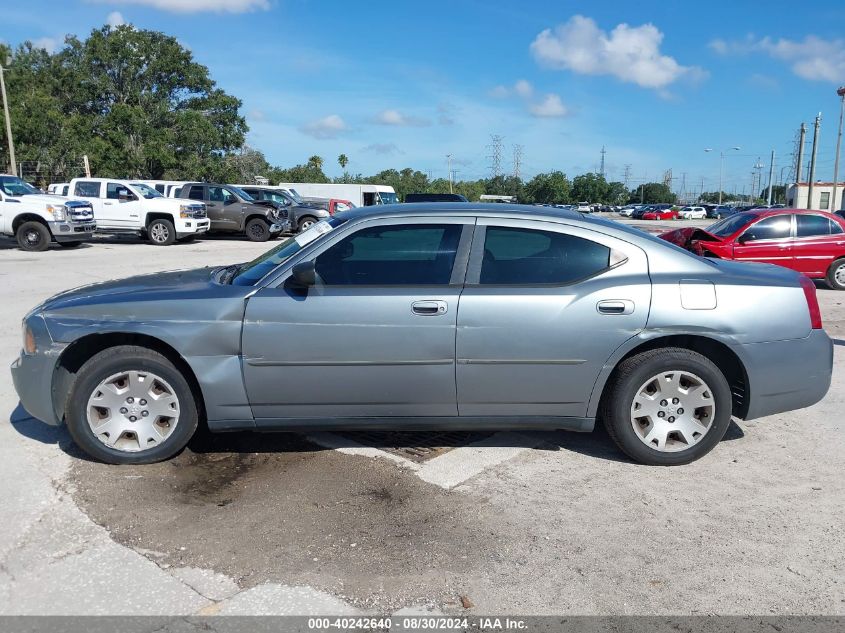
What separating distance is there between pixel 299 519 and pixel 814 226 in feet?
38.1

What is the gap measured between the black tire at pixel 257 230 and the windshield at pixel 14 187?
22.1 feet

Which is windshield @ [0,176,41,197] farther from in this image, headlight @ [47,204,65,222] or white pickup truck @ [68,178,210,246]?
white pickup truck @ [68,178,210,246]

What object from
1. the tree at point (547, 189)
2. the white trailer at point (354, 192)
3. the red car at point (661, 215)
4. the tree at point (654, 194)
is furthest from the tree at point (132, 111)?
the tree at point (654, 194)

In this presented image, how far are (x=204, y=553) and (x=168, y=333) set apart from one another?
142 cm

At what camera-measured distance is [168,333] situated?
4203 millimetres

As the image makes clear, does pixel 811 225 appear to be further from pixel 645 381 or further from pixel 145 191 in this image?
pixel 145 191

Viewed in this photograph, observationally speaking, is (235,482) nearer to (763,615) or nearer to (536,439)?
(536,439)

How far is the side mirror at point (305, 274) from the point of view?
4.10 m

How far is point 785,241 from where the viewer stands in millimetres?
11977

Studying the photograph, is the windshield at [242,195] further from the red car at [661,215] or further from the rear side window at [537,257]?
the red car at [661,215]

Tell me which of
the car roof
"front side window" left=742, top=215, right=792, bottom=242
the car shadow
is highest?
the car roof

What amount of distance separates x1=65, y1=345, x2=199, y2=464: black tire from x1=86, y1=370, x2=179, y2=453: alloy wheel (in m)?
0.03

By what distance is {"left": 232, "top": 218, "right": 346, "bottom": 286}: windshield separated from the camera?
174 inches

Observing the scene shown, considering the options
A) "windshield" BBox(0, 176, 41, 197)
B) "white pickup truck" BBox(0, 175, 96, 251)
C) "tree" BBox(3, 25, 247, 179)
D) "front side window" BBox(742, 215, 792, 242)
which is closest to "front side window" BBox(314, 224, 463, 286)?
"front side window" BBox(742, 215, 792, 242)
